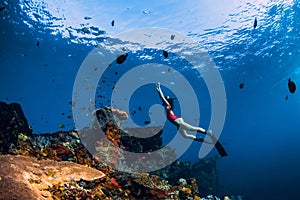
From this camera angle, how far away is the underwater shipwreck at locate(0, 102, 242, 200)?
528cm

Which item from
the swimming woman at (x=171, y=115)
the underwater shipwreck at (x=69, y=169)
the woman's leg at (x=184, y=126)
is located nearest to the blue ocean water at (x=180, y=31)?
the underwater shipwreck at (x=69, y=169)

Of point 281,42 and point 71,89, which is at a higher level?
point 71,89

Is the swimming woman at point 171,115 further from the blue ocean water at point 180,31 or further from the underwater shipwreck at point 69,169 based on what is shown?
the blue ocean water at point 180,31

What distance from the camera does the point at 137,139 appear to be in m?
12.0

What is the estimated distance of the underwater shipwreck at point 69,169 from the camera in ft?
17.3

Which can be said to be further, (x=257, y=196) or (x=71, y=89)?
(x=71, y=89)

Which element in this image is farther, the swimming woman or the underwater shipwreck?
the swimming woman

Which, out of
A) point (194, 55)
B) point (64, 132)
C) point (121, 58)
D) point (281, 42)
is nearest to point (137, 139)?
point (64, 132)

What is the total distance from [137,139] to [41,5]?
1340 cm

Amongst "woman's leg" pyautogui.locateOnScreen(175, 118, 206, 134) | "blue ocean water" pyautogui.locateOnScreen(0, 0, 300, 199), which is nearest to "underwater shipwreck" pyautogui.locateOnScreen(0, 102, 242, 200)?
"blue ocean water" pyautogui.locateOnScreen(0, 0, 300, 199)

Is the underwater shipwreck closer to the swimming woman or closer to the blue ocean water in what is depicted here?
the blue ocean water

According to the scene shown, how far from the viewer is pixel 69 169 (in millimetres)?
6723

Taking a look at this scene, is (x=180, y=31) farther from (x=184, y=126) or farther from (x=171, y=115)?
(x=171, y=115)

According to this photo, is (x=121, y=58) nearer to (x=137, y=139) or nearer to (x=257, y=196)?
(x=137, y=139)
